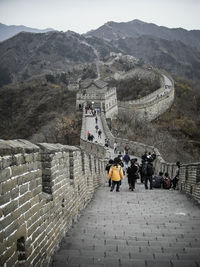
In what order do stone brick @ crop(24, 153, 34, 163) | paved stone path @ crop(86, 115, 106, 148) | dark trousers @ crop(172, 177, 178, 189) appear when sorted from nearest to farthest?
stone brick @ crop(24, 153, 34, 163)
dark trousers @ crop(172, 177, 178, 189)
paved stone path @ crop(86, 115, 106, 148)

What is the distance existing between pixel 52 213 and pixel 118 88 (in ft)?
232

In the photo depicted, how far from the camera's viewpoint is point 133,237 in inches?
220

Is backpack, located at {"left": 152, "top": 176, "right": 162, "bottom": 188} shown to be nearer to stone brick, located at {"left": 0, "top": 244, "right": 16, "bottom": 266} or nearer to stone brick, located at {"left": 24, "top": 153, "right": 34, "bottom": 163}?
stone brick, located at {"left": 24, "top": 153, "right": 34, "bottom": 163}

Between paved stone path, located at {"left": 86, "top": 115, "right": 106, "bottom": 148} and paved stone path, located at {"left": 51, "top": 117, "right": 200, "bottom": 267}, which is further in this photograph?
paved stone path, located at {"left": 86, "top": 115, "right": 106, "bottom": 148}

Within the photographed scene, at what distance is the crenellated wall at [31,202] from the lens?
3008mm

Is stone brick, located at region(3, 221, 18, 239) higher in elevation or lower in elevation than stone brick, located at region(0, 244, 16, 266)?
higher

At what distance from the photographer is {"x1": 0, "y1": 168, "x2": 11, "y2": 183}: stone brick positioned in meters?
2.91

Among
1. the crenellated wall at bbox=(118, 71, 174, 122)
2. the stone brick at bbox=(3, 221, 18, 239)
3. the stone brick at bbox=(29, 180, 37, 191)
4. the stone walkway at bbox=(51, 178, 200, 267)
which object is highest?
the crenellated wall at bbox=(118, 71, 174, 122)

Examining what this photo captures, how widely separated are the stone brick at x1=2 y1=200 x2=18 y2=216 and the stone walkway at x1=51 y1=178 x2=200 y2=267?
1488mm

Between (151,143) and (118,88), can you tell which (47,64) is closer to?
(118,88)

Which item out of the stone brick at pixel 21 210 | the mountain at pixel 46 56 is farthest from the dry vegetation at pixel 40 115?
the mountain at pixel 46 56

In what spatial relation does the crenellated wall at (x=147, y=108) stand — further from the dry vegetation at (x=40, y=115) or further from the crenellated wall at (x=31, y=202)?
the crenellated wall at (x=31, y=202)

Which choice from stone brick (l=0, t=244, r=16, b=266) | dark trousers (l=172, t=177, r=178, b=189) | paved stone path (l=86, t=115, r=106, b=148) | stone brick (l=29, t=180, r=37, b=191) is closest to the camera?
stone brick (l=0, t=244, r=16, b=266)

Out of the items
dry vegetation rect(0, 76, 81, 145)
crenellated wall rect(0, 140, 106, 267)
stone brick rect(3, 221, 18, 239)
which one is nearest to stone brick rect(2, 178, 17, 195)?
crenellated wall rect(0, 140, 106, 267)
